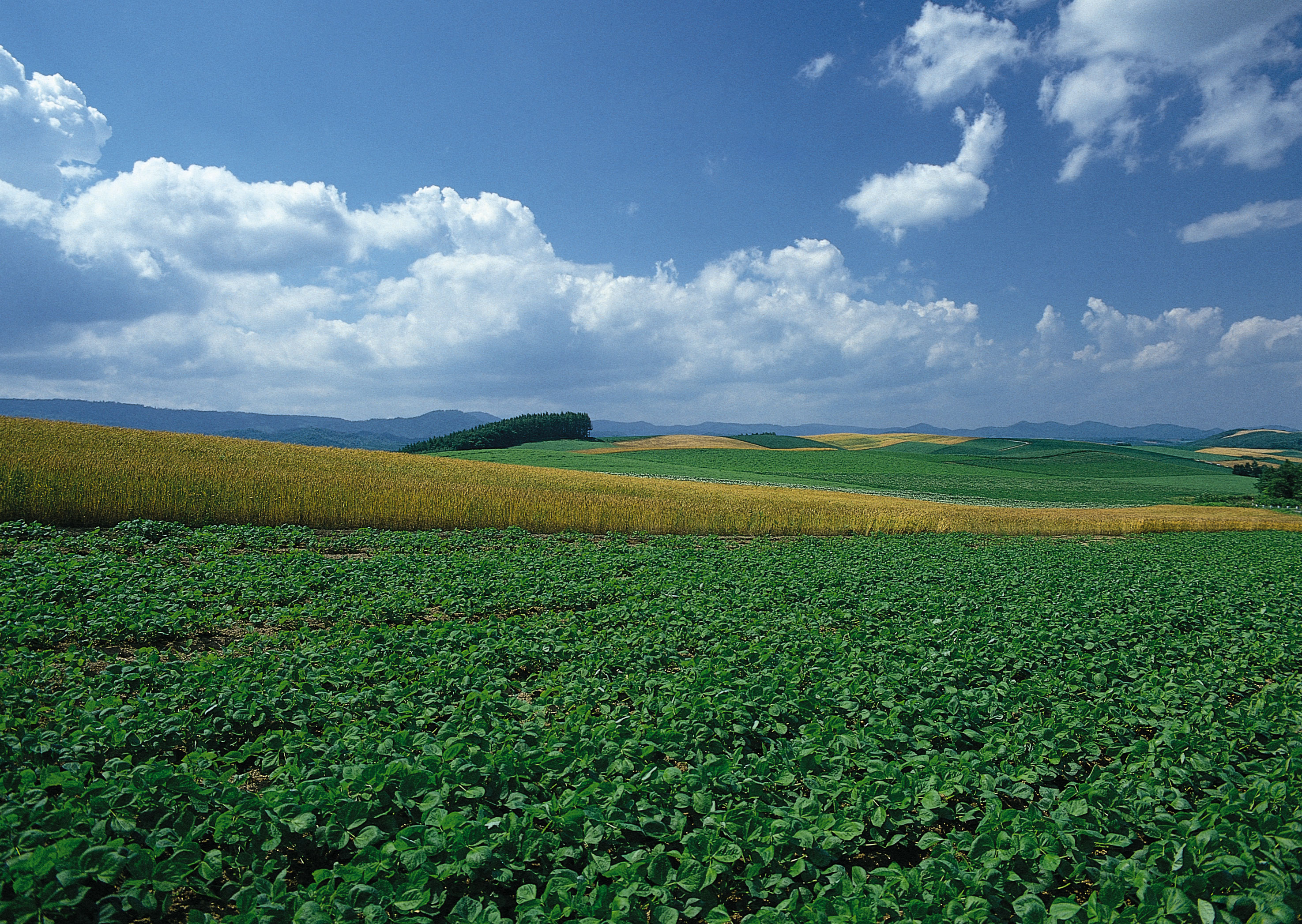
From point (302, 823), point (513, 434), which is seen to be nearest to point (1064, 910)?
point (302, 823)

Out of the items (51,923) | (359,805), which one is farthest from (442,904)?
(51,923)

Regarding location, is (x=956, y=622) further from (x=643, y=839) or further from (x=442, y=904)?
(x=442, y=904)

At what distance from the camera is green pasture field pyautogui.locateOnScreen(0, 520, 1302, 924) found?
3.58 meters

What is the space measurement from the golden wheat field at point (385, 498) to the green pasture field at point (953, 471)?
19.0m

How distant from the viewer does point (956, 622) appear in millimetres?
10219

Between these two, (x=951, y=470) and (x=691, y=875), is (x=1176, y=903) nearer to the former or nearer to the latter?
(x=691, y=875)

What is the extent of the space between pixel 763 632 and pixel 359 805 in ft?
20.9

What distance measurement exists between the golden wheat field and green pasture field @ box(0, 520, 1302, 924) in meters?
6.70

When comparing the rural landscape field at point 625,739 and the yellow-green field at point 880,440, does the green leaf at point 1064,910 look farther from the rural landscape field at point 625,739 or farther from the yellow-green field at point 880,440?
the yellow-green field at point 880,440

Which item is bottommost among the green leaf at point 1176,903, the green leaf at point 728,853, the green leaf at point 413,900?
the green leaf at point 1176,903

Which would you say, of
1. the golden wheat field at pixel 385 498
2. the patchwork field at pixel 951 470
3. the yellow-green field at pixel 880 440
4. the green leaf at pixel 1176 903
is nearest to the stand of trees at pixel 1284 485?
the patchwork field at pixel 951 470

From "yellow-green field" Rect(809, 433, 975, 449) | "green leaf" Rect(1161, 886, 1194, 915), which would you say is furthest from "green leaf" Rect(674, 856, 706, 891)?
"yellow-green field" Rect(809, 433, 975, 449)

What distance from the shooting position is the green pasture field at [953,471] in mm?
57656

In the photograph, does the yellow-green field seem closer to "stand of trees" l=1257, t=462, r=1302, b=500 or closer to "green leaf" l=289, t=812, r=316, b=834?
"stand of trees" l=1257, t=462, r=1302, b=500
